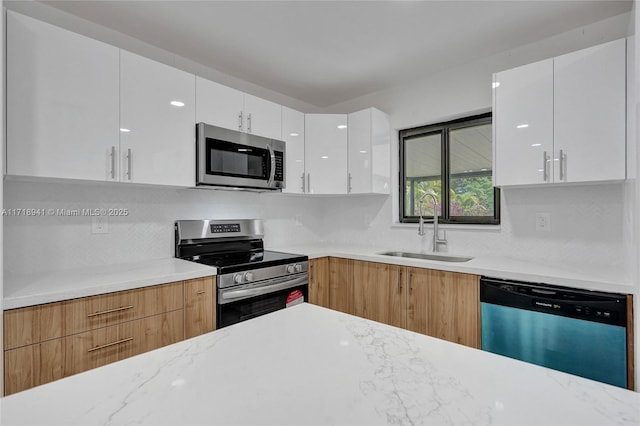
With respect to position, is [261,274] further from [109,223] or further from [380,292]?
[109,223]

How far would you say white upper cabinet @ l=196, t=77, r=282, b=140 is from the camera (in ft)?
7.48

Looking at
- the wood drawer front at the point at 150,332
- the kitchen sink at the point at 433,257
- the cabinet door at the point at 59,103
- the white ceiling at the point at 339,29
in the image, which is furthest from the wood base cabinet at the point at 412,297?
the cabinet door at the point at 59,103

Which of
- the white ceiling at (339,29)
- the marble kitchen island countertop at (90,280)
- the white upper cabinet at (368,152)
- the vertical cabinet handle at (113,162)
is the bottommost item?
the marble kitchen island countertop at (90,280)

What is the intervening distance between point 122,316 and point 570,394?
180cm

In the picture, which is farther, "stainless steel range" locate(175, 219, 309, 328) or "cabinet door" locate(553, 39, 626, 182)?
"stainless steel range" locate(175, 219, 309, 328)

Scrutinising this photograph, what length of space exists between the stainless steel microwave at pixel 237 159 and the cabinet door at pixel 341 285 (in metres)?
0.84

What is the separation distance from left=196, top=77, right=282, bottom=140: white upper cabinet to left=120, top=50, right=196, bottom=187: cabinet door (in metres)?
0.08

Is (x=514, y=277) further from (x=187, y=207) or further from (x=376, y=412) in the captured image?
(x=187, y=207)

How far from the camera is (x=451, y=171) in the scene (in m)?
2.88

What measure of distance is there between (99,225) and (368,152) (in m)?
2.16

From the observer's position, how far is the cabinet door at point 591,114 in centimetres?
177

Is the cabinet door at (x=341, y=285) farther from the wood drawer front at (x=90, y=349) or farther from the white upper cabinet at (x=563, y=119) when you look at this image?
the wood drawer front at (x=90, y=349)

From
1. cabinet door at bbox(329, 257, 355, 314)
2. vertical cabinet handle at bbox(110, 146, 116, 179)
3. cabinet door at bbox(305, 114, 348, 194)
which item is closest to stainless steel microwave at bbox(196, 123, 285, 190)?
→ cabinet door at bbox(305, 114, 348, 194)

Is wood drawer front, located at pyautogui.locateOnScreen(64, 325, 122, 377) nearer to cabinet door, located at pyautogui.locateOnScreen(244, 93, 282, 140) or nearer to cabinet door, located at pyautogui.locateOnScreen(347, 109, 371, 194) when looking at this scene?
cabinet door, located at pyautogui.locateOnScreen(244, 93, 282, 140)
